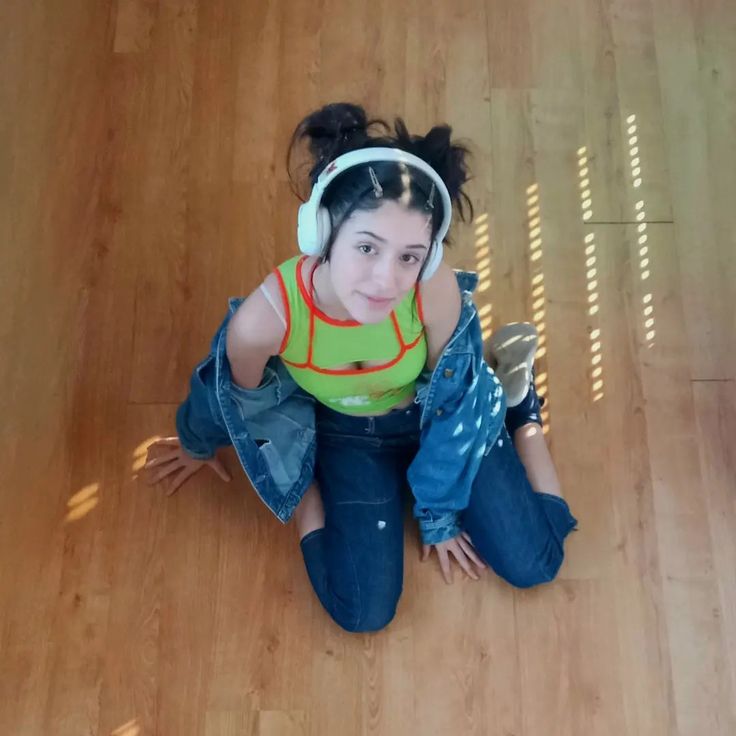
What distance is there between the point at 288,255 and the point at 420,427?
46 cm

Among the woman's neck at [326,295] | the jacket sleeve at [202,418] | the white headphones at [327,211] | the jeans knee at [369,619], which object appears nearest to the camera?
the white headphones at [327,211]

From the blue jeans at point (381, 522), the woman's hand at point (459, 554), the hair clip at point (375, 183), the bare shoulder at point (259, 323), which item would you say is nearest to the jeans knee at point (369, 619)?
the blue jeans at point (381, 522)

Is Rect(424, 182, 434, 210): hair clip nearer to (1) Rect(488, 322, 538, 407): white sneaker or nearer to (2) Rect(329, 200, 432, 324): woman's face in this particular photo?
(2) Rect(329, 200, 432, 324): woman's face

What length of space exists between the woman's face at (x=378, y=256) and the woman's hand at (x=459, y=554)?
51 cm

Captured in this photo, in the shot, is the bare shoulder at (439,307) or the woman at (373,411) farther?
the bare shoulder at (439,307)

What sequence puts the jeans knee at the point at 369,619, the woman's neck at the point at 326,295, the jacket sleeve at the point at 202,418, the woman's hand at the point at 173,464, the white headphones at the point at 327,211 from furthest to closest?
the woman's hand at the point at 173,464 < the jeans knee at the point at 369,619 < the jacket sleeve at the point at 202,418 < the woman's neck at the point at 326,295 < the white headphones at the point at 327,211

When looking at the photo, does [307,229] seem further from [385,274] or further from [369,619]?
[369,619]

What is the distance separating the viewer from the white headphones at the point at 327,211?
918mm

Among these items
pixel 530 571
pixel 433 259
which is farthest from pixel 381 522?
pixel 433 259

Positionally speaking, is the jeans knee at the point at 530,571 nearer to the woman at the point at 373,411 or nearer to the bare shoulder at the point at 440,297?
the woman at the point at 373,411

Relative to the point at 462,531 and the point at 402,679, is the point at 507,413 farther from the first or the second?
the point at 402,679

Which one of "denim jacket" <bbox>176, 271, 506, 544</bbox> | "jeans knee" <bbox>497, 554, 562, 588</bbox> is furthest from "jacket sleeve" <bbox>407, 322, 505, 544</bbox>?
"jeans knee" <bbox>497, 554, 562, 588</bbox>

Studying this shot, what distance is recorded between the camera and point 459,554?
1.39 metres

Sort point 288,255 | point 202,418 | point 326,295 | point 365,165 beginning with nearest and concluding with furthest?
point 365,165, point 326,295, point 202,418, point 288,255
